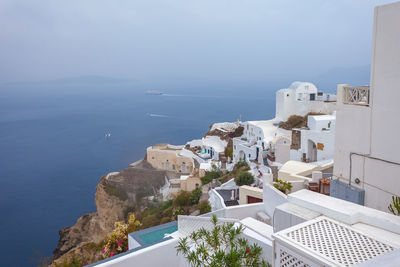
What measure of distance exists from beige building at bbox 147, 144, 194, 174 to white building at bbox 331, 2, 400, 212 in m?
23.0

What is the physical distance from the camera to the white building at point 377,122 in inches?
203

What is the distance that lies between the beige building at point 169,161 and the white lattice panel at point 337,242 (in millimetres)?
25596

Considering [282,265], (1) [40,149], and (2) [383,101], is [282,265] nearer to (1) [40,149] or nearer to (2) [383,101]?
(2) [383,101]

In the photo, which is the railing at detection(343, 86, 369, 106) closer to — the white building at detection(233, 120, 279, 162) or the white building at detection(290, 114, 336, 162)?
the white building at detection(290, 114, 336, 162)

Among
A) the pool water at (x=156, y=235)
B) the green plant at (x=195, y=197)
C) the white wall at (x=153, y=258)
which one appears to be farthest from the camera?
the green plant at (x=195, y=197)

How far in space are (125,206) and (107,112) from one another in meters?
77.0

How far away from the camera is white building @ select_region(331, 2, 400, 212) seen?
5.16m

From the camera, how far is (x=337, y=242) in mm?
2799

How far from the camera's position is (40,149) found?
5616cm

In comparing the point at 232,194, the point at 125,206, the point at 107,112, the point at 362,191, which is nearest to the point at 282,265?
the point at 362,191

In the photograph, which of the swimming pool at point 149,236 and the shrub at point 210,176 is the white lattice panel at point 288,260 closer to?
the swimming pool at point 149,236

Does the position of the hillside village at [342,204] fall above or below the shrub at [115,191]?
above

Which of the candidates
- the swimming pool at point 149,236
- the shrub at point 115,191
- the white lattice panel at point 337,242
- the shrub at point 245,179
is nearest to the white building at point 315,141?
the shrub at point 245,179

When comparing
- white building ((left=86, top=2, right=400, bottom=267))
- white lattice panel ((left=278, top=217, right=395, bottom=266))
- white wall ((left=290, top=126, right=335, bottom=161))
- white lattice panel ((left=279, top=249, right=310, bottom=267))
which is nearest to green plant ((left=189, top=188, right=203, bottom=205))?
white wall ((left=290, top=126, right=335, bottom=161))
